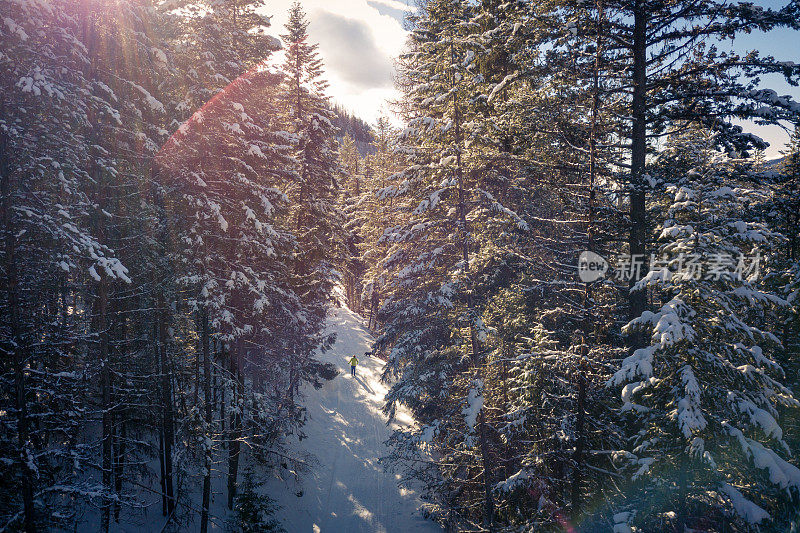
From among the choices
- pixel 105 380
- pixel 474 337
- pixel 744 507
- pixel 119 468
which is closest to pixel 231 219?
pixel 105 380

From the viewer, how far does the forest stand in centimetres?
698

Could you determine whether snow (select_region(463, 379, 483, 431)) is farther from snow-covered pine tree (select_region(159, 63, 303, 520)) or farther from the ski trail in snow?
the ski trail in snow

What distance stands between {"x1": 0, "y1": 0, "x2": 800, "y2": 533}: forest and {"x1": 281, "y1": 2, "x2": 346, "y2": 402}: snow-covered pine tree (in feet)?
9.02

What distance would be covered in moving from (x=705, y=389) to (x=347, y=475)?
16.2 metres

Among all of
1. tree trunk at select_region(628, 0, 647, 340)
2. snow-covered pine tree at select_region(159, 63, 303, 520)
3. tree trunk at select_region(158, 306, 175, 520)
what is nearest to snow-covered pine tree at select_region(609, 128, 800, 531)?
tree trunk at select_region(628, 0, 647, 340)

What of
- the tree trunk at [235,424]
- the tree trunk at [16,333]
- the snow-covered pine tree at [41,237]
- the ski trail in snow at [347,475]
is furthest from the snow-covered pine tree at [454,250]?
the tree trunk at [16,333]

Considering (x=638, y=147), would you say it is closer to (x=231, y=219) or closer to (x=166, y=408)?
(x=231, y=219)

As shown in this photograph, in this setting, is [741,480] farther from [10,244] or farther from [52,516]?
[10,244]

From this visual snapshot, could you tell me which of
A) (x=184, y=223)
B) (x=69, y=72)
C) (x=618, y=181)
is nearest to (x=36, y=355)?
(x=184, y=223)

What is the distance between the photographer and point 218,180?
13492mm

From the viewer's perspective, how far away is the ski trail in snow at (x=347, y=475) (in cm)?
1512

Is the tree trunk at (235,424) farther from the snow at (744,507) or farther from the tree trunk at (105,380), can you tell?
the snow at (744,507)

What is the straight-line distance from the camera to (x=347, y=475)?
18266 millimetres

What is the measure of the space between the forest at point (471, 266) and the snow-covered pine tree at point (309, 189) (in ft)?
9.02
